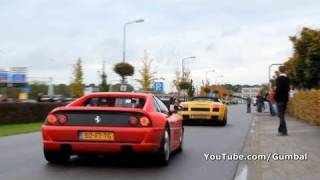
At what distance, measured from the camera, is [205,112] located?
78.8 feet

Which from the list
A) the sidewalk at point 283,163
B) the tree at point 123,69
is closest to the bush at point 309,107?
the sidewalk at point 283,163

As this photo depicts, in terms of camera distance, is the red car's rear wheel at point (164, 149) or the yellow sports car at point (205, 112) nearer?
the red car's rear wheel at point (164, 149)

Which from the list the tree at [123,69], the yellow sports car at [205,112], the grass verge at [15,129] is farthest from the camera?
the tree at [123,69]

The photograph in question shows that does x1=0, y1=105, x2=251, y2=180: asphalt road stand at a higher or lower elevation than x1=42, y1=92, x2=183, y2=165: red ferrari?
lower

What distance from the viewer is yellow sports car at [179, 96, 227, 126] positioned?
78.6 ft

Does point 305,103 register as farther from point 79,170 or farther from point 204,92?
point 204,92

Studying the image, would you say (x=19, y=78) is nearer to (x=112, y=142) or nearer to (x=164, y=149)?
(x=164, y=149)

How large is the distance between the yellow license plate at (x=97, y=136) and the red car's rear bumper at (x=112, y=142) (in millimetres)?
50

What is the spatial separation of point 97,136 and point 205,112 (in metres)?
14.8

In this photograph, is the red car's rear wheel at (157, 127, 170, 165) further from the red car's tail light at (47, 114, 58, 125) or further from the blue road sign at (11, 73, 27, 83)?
the blue road sign at (11, 73, 27, 83)

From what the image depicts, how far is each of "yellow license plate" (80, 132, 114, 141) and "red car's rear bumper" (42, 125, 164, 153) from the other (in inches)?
2.0

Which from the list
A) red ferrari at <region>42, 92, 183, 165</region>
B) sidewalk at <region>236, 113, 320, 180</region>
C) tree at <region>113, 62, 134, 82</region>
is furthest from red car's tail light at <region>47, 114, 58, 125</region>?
tree at <region>113, 62, 134, 82</region>

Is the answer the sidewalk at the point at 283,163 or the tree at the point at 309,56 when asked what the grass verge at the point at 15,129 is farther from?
the tree at the point at 309,56

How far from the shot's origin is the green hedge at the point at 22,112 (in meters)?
29.3
